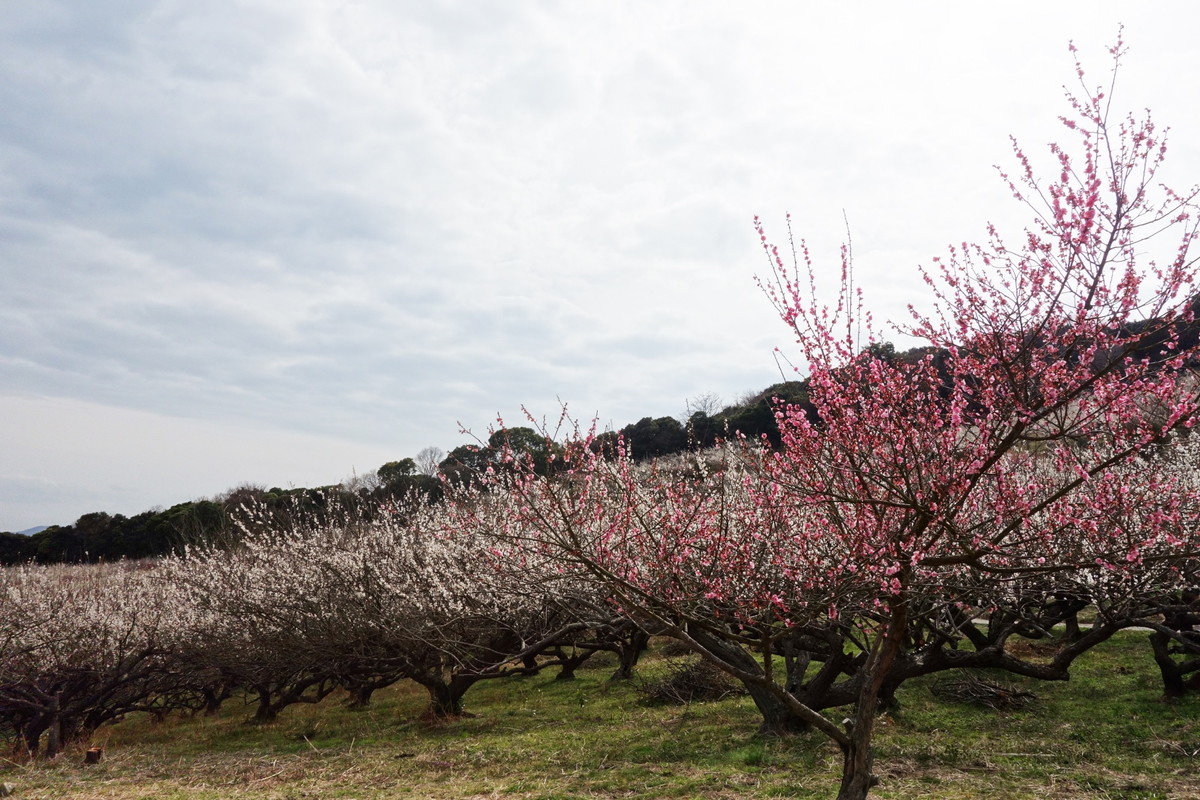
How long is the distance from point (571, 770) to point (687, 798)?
2.37m

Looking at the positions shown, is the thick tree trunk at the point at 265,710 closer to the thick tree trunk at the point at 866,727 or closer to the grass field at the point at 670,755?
the grass field at the point at 670,755

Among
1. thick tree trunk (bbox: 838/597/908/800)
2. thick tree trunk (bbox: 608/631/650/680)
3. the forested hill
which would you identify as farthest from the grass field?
the forested hill

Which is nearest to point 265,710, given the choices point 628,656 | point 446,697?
point 446,697

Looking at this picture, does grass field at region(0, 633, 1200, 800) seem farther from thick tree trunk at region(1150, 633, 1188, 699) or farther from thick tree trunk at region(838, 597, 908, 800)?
thick tree trunk at region(838, 597, 908, 800)

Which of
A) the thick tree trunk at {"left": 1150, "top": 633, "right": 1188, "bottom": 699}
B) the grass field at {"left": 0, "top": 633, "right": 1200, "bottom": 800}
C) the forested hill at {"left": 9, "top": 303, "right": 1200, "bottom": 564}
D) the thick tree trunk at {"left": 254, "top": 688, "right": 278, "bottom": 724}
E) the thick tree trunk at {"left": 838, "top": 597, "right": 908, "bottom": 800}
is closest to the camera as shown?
the thick tree trunk at {"left": 838, "top": 597, "right": 908, "bottom": 800}

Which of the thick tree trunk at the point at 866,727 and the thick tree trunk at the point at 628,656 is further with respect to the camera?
the thick tree trunk at the point at 628,656

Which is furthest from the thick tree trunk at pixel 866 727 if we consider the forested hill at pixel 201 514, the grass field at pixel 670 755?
the forested hill at pixel 201 514

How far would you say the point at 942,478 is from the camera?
5.04m

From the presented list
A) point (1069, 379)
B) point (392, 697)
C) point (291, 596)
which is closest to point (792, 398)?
point (1069, 379)

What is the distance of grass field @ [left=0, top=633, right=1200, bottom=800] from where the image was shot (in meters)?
8.27

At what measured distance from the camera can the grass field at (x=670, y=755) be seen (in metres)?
8.27

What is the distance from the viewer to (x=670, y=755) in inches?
405

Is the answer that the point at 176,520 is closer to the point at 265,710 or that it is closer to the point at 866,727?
the point at 265,710

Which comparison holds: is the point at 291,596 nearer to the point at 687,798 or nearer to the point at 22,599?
the point at 22,599
